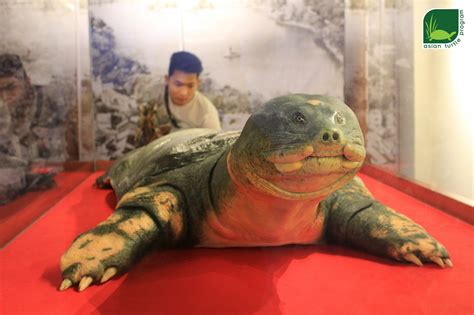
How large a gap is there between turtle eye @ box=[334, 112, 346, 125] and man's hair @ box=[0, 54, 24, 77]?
4.12 feet

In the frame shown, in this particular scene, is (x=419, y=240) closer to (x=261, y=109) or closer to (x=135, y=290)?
(x=261, y=109)

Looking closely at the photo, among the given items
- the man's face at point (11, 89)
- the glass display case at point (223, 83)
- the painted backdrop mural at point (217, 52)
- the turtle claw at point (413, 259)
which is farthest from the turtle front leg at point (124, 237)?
the turtle claw at point (413, 259)

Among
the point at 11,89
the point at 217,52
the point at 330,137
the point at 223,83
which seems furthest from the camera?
the point at 217,52

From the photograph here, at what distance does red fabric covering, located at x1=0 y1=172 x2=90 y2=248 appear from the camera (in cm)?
164

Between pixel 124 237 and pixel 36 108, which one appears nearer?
pixel 124 237

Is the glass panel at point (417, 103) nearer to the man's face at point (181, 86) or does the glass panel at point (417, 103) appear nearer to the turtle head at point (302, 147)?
the turtle head at point (302, 147)

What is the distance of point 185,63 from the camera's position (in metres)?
2.35

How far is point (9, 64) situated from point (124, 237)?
3.01ft

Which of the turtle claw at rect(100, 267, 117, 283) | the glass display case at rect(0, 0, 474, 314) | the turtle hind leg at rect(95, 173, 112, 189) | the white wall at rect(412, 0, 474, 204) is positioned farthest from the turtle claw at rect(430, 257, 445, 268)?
the turtle hind leg at rect(95, 173, 112, 189)

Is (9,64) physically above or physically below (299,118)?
above

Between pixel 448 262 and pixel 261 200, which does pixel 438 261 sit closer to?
pixel 448 262

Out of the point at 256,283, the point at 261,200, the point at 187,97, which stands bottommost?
the point at 256,283

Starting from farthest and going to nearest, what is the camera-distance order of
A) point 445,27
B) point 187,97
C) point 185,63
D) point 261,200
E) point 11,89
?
point 185,63
point 187,97
point 11,89
point 261,200
point 445,27

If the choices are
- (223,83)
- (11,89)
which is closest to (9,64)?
(11,89)
